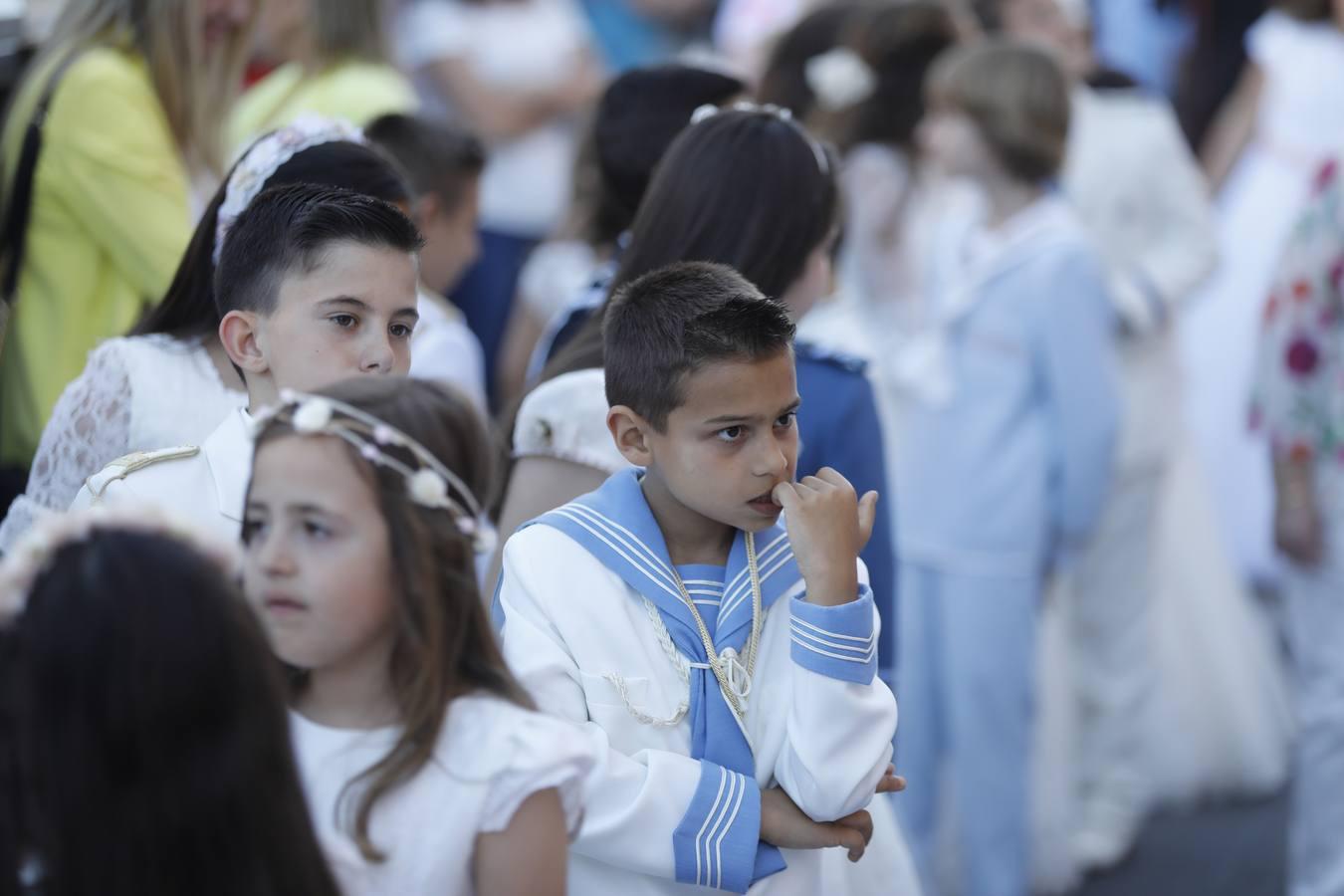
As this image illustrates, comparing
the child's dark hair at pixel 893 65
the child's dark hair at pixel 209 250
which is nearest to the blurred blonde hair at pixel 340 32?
the child's dark hair at pixel 893 65

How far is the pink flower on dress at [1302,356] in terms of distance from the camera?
3.83 meters

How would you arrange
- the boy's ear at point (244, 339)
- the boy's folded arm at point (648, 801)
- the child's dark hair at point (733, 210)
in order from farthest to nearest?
the child's dark hair at point (733, 210) < the boy's ear at point (244, 339) < the boy's folded arm at point (648, 801)

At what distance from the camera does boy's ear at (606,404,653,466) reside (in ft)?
6.82

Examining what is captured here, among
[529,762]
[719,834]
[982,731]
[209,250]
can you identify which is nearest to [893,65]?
[982,731]

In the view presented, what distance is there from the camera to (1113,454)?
4145mm

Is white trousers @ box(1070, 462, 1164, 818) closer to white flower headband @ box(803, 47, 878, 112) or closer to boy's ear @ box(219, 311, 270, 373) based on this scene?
white flower headband @ box(803, 47, 878, 112)

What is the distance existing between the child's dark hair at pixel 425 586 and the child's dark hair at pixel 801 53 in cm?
309

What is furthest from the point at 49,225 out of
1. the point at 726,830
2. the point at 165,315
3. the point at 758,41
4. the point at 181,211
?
the point at 758,41

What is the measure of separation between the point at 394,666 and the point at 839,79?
3.18m

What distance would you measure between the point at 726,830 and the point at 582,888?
20 cm

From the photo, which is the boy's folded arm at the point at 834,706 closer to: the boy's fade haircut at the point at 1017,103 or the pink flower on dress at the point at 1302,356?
the pink flower on dress at the point at 1302,356

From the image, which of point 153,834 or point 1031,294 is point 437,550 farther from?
point 1031,294

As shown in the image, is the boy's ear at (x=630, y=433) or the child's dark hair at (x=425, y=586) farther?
the boy's ear at (x=630, y=433)

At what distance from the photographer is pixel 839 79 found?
4.56 m
